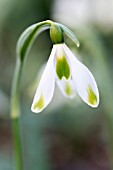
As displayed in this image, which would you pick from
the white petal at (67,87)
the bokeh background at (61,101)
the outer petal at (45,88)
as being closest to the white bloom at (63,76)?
the outer petal at (45,88)

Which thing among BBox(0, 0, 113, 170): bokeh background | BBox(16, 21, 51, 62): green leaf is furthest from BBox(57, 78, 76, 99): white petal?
BBox(0, 0, 113, 170): bokeh background

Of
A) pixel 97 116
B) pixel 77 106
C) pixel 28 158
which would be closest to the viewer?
pixel 28 158

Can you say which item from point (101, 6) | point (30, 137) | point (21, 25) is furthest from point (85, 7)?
point (30, 137)

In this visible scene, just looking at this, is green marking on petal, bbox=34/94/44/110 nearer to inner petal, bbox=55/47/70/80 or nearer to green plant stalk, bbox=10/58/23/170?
inner petal, bbox=55/47/70/80

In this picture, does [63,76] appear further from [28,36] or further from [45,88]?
[28,36]

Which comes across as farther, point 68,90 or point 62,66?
point 68,90

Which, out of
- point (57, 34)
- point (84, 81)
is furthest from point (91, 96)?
point (57, 34)

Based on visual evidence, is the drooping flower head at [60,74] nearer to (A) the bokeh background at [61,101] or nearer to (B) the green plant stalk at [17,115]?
(B) the green plant stalk at [17,115]

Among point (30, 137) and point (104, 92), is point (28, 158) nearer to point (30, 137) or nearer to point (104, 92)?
point (30, 137)
